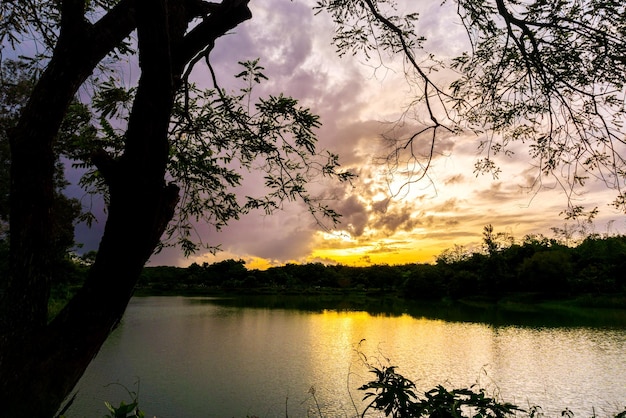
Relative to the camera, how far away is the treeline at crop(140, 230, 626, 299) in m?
46.3

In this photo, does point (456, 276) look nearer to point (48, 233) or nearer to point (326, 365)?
point (326, 365)

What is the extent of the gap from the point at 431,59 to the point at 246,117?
188cm

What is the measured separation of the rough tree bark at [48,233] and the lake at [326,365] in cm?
319

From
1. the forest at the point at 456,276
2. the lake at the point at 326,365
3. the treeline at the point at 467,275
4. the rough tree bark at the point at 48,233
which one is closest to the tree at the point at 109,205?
the rough tree bark at the point at 48,233

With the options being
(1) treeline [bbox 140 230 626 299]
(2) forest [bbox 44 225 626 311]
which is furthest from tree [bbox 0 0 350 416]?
(1) treeline [bbox 140 230 626 299]

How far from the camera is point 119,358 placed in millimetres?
15312

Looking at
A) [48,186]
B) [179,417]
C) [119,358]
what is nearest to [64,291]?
[119,358]

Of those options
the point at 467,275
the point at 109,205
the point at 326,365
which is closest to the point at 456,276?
the point at 467,275

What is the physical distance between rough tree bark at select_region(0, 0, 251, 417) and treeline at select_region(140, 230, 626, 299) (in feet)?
127

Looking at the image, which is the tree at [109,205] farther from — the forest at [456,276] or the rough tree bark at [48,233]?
the forest at [456,276]

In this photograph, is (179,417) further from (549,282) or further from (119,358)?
(549,282)

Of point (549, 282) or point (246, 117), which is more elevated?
point (246, 117)

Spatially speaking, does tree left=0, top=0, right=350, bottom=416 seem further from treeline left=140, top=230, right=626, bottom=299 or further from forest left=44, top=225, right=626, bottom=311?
treeline left=140, top=230, right=626, bottom=299

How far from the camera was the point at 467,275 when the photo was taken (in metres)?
54.1
